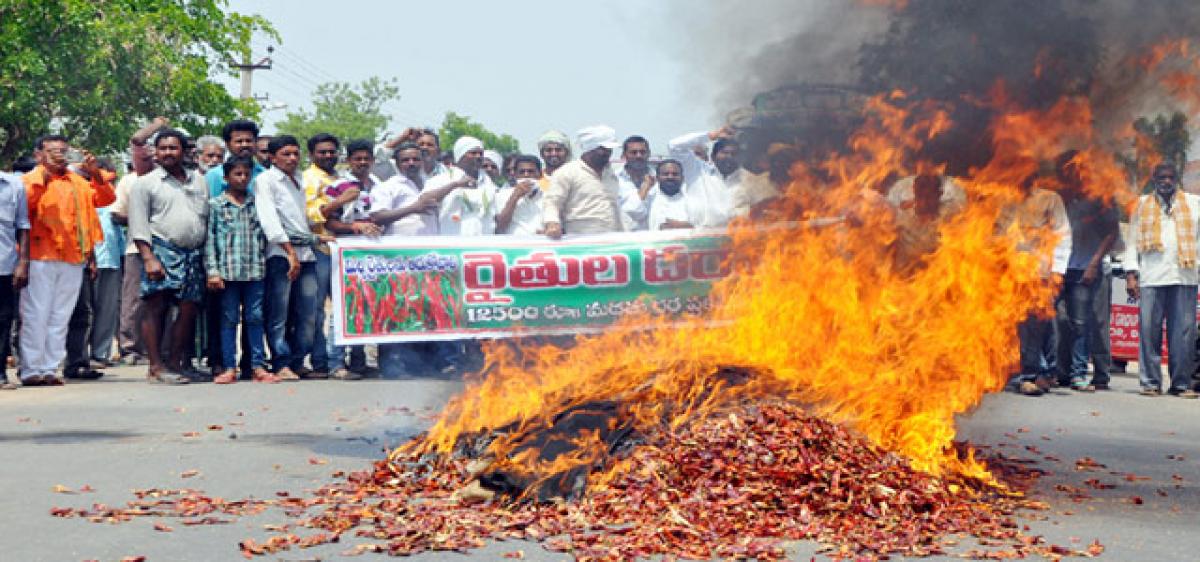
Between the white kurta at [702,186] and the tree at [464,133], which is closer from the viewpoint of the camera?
the white kurta at [702,186]

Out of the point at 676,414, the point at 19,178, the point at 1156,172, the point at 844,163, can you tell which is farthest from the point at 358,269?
the point at 1156,172

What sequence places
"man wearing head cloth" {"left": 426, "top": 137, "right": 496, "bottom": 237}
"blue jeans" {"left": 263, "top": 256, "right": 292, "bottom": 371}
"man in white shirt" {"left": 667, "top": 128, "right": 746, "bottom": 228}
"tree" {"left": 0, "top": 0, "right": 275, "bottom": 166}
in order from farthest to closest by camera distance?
"tree" {"left": 0, "top": 0, "right": 275, "bottom": 166}
"man wearing head cloth" {"left": 426, "top": 137, "right": 496, "bottom": 237}
"blue jeans" {"left": 263, "top": 256, "right": 292, "bottom": 371}
"man in white shirt" {"left": 667, "top": 128, "right": 746, "bottom": 228}

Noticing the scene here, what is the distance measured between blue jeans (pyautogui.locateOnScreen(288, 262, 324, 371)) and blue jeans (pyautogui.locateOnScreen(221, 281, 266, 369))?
1.28 feet

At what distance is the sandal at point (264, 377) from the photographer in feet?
38.1

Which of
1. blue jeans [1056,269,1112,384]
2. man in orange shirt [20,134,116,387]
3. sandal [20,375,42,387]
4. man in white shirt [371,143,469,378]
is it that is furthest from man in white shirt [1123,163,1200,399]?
sandal [20,375,42,387]

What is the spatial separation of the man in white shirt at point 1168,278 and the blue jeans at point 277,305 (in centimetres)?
812

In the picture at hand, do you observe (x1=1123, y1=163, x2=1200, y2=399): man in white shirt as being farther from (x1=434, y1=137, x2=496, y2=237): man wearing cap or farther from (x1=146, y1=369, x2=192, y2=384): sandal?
(x1=146, y1=369, x2=192, y2=384): sandal

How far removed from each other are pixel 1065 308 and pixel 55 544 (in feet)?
33.7

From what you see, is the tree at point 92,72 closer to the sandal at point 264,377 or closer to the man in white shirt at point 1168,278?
the sandal at point 264,377

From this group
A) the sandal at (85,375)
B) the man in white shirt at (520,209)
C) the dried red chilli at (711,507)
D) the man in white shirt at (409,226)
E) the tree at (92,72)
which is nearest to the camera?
the dried red chilli at (711,507)

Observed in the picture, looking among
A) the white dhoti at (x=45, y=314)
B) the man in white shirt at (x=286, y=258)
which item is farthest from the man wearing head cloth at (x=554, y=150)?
the white dhoti at (x=45, y=314)

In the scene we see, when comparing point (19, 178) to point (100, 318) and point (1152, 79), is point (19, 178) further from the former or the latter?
point (1152, 79)

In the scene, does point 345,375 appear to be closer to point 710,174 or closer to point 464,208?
point 464,208

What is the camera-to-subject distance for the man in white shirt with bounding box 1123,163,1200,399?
1259 centimetres
